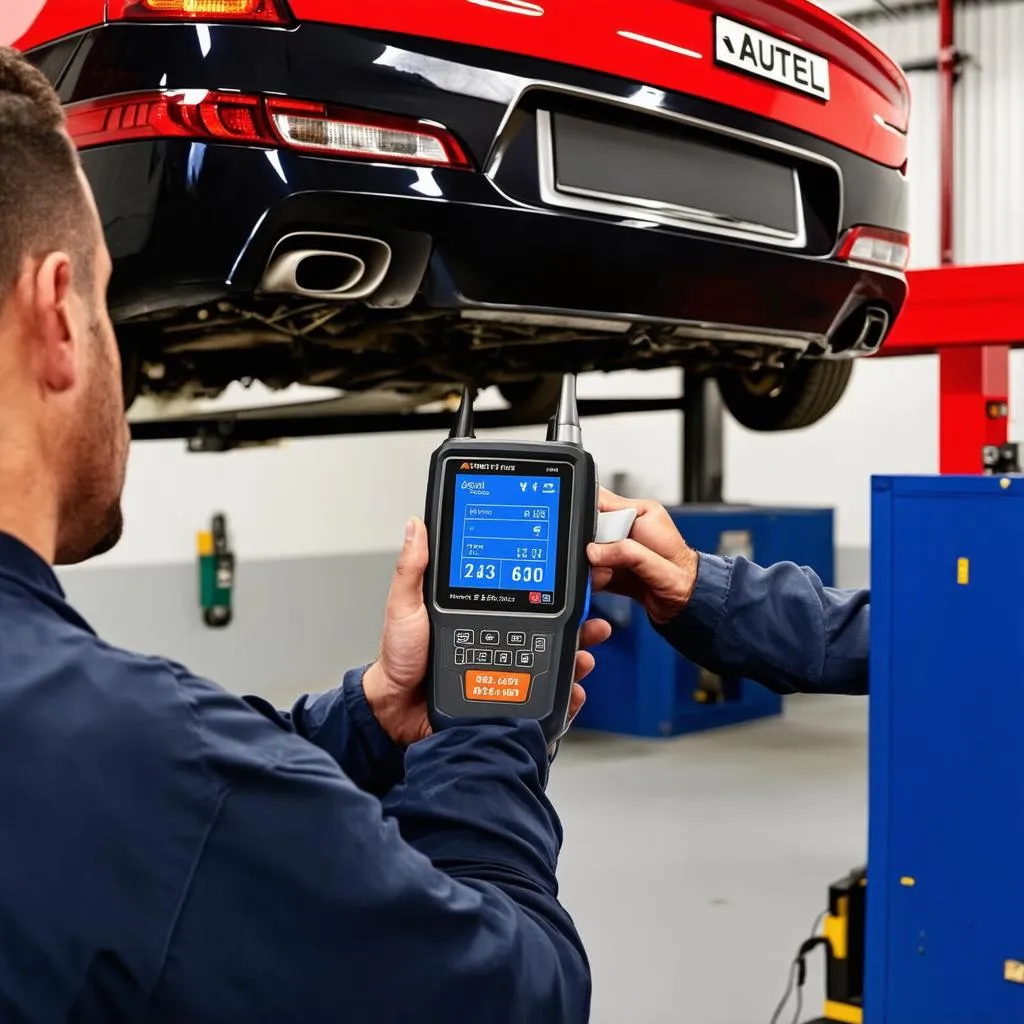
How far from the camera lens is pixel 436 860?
72cm

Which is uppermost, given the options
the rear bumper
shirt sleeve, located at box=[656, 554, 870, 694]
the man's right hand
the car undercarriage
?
the rear bumper

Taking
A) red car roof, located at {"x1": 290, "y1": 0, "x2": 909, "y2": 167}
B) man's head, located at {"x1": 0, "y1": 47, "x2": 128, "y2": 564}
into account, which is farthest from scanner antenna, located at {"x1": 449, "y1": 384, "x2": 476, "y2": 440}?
red car roof, located at {"x1": 290, "y1": 0, "x2": 909, "y2": 167}

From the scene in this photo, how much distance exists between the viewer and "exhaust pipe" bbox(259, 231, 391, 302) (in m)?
1.75

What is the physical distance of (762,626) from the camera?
1.17 m

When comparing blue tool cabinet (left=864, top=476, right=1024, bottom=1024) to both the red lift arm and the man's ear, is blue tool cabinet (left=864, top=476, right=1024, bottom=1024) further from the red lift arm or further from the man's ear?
the man's ear

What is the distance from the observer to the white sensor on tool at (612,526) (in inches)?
38.1

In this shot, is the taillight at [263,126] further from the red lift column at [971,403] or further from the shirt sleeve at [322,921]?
the shirt sleeve at [322,921]

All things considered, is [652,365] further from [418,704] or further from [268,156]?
[418,704]

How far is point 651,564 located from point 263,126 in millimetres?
927

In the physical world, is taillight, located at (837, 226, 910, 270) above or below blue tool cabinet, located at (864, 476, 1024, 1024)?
above

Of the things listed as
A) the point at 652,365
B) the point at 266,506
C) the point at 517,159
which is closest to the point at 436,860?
the point at 517,159

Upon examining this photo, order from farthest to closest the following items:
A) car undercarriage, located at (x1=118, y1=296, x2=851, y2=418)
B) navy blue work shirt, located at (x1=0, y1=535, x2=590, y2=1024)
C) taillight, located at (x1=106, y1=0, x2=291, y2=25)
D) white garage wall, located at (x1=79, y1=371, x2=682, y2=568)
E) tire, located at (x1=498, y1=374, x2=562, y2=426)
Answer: white garage wall, located at (x1=79, y1=371, x2=682, y2=568) → tire, located at (x1=498, y1=374, x2=562, y2=426) → car undercarriage, located at (x1=118, y1=296, x2=851, y2=418) → taillight, located at (x1=106, y1=0, x2=291, y2=25) → navy blue work shirt, located at (x1=0, y1=535, x2=590, y2=1024)

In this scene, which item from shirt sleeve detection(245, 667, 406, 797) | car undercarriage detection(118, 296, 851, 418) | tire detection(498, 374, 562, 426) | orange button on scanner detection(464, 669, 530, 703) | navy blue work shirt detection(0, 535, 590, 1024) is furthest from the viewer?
tire detection(498, 374, 562, 426)

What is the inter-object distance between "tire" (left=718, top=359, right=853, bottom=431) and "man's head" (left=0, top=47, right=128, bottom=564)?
231cm
